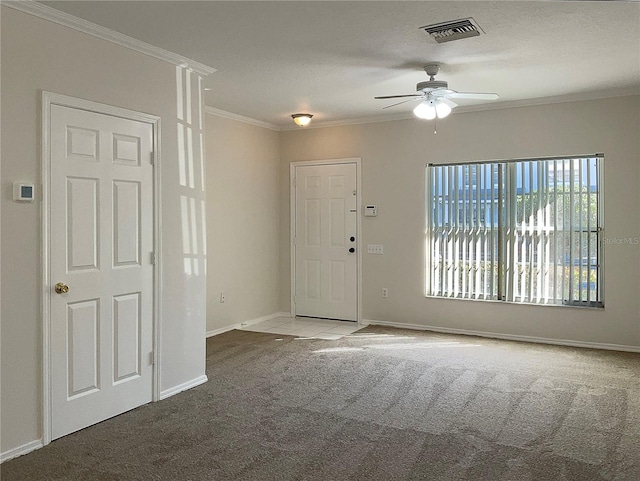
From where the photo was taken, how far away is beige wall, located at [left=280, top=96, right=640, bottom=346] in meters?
5.28

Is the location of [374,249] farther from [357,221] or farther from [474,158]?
[474,158]

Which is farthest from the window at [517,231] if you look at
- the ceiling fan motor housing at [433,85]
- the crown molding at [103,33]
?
the crown molding at [103,33]

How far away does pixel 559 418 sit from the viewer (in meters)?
3.58

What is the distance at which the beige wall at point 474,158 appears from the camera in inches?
208

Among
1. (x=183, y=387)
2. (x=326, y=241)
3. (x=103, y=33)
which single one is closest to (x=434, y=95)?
(x=103, y=33)

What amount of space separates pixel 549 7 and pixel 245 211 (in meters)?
4.31

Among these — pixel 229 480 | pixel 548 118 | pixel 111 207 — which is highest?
pixel 548 118

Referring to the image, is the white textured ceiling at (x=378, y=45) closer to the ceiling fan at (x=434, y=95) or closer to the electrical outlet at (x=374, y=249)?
the ceiling fan at (x=434, y=95)

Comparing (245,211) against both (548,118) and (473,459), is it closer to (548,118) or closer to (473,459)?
(548,118)

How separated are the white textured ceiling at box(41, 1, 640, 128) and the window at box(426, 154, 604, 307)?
2.79 ft

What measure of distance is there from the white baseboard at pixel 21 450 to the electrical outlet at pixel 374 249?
4.36 meters

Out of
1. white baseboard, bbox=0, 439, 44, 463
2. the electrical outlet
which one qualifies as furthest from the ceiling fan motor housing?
white baseboard, bbox=0, 439, 44, 463

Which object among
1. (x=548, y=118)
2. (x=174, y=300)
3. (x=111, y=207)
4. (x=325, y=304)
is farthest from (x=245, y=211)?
(x=548, y=118)

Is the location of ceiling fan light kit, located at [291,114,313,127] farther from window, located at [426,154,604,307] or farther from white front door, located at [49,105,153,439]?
white front door, located at [49,105,153,439]
